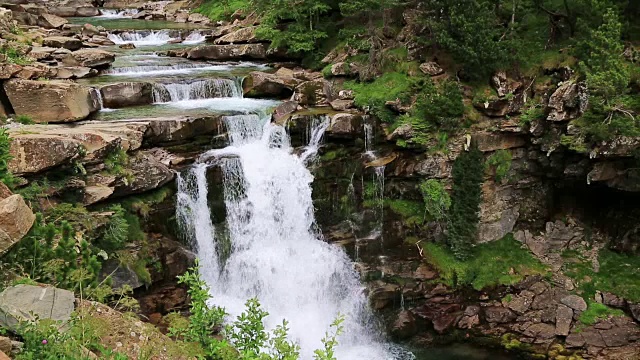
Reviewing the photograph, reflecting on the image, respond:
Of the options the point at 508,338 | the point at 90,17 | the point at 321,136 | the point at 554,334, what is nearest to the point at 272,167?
the point at 321,136

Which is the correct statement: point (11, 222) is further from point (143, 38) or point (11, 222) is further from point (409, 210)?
point (143, 38)

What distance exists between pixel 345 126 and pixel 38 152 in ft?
32.5

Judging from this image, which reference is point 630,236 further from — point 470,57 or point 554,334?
point 470,57

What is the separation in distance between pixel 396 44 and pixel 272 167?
27.1 feet

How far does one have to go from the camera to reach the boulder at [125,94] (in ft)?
65.3

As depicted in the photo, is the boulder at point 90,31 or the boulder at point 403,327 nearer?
the boulder at point 403,327

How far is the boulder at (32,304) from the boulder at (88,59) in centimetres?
1806

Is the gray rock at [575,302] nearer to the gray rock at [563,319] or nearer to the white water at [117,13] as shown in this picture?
the gray rock at [563,319]

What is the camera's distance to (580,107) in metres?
17.5

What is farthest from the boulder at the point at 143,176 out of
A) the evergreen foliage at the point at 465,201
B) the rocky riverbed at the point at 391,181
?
the evergreen foliage at the point at 465,201

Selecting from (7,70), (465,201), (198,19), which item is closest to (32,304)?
(7,70)

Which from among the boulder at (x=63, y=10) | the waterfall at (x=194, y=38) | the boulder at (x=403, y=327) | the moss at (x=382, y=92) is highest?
the boulder at (x=63, y=10)

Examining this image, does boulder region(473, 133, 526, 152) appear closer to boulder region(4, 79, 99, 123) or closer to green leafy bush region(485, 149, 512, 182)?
green leafy bush region(485, 149, 512, 182)

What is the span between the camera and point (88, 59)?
23.5 m
